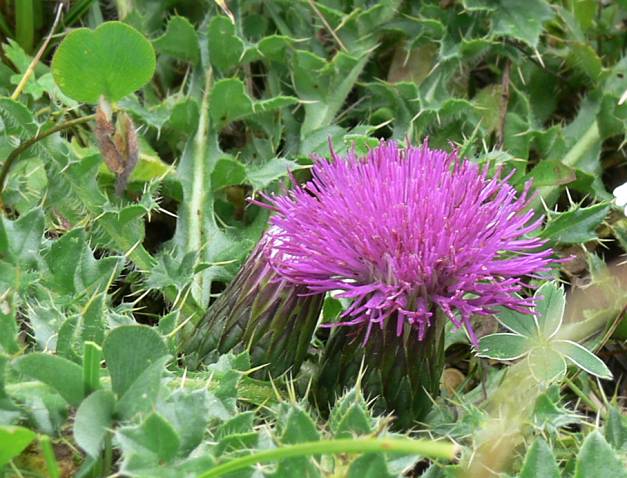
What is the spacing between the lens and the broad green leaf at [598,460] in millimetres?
1554

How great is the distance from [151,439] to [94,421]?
0.40 feet

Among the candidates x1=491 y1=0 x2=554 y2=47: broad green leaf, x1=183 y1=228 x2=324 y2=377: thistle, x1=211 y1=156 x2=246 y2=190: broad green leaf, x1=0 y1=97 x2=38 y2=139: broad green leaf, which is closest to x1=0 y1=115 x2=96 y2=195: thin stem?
x1=0 y1=97 x2=38 y2=139: broad green leaf

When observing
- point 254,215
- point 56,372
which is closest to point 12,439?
point 56,372

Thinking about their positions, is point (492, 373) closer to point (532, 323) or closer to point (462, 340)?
point (462, 340)

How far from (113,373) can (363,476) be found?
469 millimetres

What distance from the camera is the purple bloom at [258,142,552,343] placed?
1.80 m

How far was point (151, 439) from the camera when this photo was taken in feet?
4.59

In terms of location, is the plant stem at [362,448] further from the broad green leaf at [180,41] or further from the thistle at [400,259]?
the broad green leaf at [180,41]

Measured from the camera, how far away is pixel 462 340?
2359 mm

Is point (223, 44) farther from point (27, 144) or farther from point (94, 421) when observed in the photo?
point (94, 421)

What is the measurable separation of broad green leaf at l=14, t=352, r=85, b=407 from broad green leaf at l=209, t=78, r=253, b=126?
1.31 meters

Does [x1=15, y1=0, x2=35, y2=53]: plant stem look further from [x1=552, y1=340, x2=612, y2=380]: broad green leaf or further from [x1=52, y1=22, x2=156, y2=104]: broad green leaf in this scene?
[x1=552, y1=340, x2=612, y2=380]: broad green leaf

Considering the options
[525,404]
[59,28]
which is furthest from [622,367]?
[59,28]

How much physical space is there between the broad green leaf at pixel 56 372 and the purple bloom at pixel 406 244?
54cm
